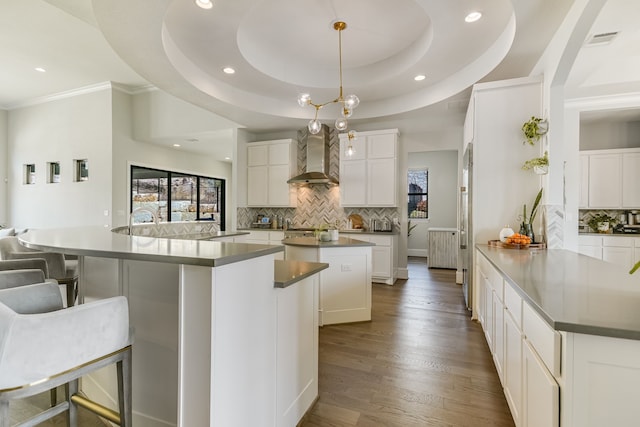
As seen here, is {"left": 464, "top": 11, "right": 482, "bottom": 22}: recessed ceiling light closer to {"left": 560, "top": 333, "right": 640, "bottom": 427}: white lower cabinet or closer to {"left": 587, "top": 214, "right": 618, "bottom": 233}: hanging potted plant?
{"left": 560, "top": 333, "right": 640, "bottom": 427}: white lower cabinet

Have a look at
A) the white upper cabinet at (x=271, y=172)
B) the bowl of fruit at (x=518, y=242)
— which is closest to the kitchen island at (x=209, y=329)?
the bowl of fruit at (x=518, y=242)

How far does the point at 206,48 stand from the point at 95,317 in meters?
3.32

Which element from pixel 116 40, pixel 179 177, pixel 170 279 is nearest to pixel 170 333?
pixel 170 279

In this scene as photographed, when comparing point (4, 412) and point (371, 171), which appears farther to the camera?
point (371, 171)

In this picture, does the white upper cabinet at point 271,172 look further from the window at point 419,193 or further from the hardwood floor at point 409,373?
the window at point 419,193

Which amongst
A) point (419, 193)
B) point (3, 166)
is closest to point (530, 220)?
point (419, 193)

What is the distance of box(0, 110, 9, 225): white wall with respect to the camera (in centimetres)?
733

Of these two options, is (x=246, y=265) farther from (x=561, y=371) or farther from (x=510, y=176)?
(x=510, y=176)

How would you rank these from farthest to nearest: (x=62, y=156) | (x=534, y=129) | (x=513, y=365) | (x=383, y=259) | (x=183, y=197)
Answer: (x=183, y=197) → (x=62, y=156) → (x=383, y=259) → (x=534, y=129) → (x=513, y=365)

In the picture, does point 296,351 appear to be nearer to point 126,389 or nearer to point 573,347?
point 126,389

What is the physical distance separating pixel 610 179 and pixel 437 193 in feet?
12.8

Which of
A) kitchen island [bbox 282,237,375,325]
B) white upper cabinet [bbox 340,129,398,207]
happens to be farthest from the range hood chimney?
kitchen island [bbox 282,237,375,325]

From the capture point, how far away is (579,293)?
1322 mm

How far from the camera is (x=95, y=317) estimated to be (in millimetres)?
1204
